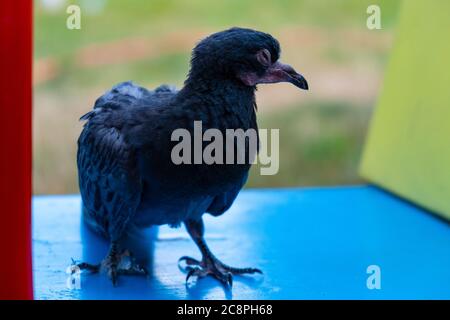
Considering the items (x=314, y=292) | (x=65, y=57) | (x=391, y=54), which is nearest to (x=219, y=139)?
(x=314, y=292)

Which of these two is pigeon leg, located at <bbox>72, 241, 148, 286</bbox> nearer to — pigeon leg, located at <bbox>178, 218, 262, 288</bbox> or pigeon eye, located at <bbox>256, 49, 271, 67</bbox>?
pigeon leg, located at <bbox>178, 218, 262, 288</bbox>

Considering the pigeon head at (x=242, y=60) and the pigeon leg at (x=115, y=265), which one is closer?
the pigeon head at (x=242, y=60)

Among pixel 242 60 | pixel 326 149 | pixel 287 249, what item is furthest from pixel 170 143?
pixel 326 149

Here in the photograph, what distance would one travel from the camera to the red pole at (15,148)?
4.65 feet

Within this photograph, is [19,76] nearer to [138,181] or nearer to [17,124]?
[17,124]

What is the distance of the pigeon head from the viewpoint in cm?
174

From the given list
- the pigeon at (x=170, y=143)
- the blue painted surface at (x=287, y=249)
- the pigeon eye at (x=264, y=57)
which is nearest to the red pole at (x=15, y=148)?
the blue painted surface at (x=287, y=249)

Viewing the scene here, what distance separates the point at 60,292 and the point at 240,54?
0.79 metres

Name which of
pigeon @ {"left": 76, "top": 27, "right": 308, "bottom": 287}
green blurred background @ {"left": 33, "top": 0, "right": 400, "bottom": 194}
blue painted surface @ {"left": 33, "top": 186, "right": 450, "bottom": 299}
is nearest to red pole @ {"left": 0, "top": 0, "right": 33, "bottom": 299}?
blue painted surface @ {"left": 33, "top": 186, "right": 450, "bottom": 299}

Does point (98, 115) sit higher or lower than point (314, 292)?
higher

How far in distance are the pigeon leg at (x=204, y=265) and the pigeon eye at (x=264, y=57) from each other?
0.62 m

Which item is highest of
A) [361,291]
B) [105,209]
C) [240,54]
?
[240,54]

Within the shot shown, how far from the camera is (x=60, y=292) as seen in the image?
185 centimetres

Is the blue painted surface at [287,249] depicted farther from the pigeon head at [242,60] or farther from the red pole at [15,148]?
the pigeon head at [242,60]
